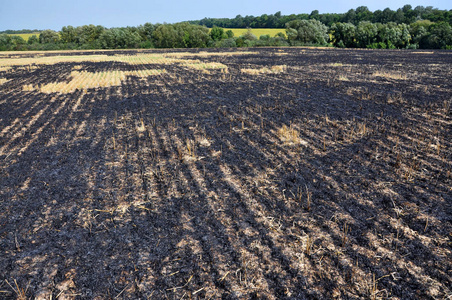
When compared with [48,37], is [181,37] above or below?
below

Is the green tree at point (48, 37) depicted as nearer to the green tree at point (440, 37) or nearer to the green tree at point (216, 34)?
the green tree at point (216, 34)

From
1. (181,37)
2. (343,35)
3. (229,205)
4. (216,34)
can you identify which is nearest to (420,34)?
(343,35)

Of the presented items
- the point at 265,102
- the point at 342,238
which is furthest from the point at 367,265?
the point at 265,102

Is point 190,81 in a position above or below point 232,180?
above

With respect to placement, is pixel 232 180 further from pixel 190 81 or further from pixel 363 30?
pixel 363 30

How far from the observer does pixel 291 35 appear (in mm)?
79500

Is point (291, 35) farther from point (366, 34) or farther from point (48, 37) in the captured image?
point (48, 37)

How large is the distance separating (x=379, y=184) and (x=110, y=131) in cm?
937

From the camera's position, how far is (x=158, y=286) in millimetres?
4062

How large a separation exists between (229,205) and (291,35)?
82.9m

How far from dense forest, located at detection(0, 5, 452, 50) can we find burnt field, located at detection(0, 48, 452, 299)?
6850 centimetres

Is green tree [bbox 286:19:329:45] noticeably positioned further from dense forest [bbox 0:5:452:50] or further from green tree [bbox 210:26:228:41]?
green tree [bbox 210:26:228:41]

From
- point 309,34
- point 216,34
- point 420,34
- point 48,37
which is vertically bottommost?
point 420,34

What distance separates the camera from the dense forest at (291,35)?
6806 centimetres
